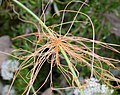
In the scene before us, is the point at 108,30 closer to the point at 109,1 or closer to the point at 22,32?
the point at 109,1

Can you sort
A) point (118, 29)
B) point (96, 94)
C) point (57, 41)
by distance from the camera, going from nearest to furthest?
point (57, 41) → point (96, 94) → point (118, 29)

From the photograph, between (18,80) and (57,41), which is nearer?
(57,41)

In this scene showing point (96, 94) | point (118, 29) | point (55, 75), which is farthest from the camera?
point (118, 29)

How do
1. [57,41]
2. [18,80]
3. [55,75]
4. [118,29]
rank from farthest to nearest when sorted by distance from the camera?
1. [118,29]
2. [55,75]
3. [18,80]
4. [57,41]

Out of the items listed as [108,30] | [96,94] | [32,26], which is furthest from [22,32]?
[96,94]

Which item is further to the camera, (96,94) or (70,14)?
(70,14)

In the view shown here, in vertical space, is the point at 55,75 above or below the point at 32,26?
below

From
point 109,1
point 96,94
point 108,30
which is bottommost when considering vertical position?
point 96,94

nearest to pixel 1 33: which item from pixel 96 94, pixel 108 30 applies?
pixel 108 30

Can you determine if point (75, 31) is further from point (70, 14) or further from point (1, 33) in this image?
point (1, 33)
